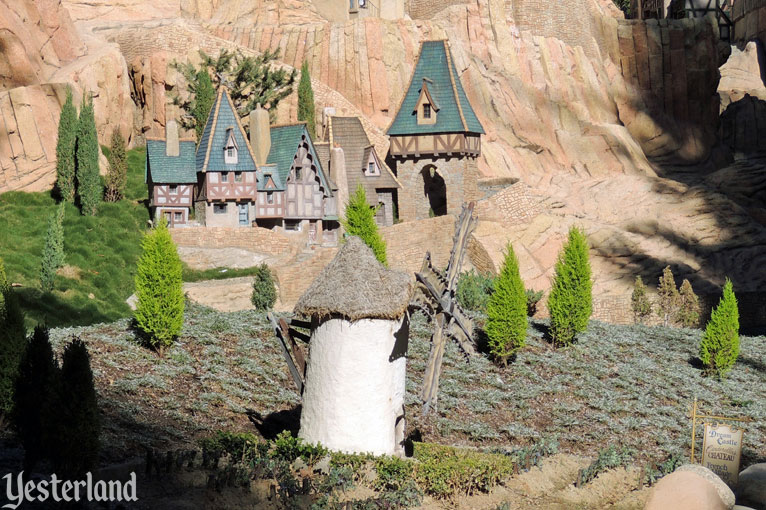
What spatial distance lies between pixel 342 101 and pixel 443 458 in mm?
39005

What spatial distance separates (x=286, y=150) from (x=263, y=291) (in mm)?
11026

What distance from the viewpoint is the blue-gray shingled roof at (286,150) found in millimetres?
47594

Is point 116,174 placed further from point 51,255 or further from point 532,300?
point 532,300

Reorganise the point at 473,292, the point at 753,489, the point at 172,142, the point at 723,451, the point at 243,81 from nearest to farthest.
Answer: the point at 753,489 < the point at 723,451 < the point at 473,292 < the point at 172,142 < the point at 243,81

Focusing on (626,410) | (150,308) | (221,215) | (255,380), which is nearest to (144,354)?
(150,308)

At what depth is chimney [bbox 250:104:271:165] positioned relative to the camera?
158 feet

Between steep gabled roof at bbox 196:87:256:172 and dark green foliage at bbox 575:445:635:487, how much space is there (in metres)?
25.0

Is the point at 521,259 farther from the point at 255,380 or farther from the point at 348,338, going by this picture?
the point at 348,338

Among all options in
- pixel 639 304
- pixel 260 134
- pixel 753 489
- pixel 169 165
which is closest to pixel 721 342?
pixel 639 304

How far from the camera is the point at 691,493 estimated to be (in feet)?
68.5

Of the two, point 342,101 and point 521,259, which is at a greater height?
point 342,101

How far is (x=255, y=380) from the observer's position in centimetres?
2888

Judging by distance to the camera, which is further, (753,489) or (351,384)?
(753,489)

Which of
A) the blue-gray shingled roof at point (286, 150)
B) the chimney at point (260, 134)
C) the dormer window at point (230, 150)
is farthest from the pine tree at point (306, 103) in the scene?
the dormer window at point (230, 150)
